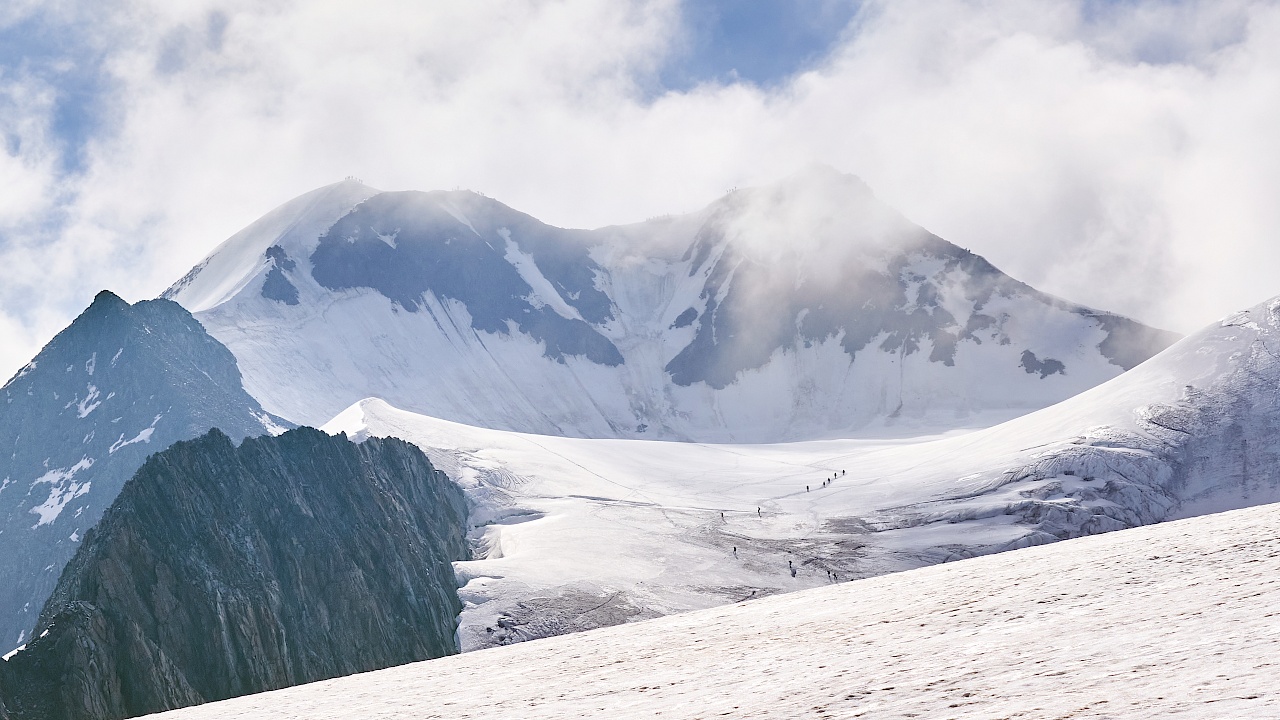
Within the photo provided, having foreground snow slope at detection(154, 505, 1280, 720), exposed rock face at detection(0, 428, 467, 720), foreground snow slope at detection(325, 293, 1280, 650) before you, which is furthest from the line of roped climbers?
foreground snow slope at detection(154, 505, 1280, 720)

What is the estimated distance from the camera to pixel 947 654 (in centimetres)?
1220

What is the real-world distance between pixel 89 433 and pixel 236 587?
135561mm

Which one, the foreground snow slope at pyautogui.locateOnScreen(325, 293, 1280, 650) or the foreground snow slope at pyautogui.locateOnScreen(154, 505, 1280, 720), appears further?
the foreground snow slope at pyautogui.locateOnScreen(325, 293, 1280, 650)

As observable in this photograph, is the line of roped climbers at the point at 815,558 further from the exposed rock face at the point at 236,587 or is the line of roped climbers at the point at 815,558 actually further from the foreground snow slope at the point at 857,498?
the exposed rock face at the point at 236,587

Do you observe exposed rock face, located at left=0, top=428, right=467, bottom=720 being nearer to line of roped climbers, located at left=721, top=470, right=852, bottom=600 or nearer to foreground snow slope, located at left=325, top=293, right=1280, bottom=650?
foreground snow slope, located at left=325, top=293, right=1280, bottom=650

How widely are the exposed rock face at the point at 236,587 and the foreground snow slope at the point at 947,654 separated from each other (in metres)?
45.4

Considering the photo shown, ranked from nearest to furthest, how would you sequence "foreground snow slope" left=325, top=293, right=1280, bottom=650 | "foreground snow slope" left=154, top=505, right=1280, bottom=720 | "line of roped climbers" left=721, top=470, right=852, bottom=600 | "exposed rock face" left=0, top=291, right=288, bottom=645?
"foreground snow slope" left=154, top=505, right=1280, bottom=720
"foreground snow slope" left=325, top=293, right=1280, bottom=650
"line of roped climbers" left=721, top=470, right=852, bottom=600
"exposed rock face" left=0, top=291, right=288, bottom=645

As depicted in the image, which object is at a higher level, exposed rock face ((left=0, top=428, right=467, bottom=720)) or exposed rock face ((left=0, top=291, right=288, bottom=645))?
exposed rock face ((left=0, top=291, right=288, bottom=645))

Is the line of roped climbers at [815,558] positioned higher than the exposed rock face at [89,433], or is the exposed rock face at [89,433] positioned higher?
the exposed rock face at [89,433]

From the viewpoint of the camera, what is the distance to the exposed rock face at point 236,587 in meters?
56.9

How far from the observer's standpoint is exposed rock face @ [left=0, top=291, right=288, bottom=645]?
16162cm

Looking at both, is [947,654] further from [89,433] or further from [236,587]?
[89,433]

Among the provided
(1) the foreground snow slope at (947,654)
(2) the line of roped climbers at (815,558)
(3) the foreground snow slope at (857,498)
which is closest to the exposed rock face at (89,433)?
(3) the foreground snow slope at (857,498)

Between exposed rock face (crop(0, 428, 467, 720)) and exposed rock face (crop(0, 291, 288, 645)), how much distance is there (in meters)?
87.4
